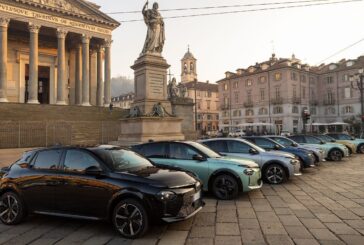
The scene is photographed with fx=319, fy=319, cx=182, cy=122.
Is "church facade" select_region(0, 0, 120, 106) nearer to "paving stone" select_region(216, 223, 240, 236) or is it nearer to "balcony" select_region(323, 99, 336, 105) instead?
"paving stone" select_region(216, 223, 240, 236)

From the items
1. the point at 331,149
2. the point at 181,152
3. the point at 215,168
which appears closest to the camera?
the point at 215,168

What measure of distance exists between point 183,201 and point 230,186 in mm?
2976

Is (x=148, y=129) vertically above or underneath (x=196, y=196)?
above

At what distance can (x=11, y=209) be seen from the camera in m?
6.28

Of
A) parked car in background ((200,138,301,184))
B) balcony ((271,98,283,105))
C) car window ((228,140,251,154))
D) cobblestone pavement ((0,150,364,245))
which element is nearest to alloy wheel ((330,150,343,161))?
parked car in background ((200,138,301,184))

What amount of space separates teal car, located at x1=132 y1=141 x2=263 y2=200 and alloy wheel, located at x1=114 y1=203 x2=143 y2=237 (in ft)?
8.08

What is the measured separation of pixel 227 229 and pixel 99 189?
2.33 metres

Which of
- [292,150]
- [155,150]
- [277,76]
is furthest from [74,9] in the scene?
[277,76]

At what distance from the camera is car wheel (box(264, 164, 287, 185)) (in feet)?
33.6

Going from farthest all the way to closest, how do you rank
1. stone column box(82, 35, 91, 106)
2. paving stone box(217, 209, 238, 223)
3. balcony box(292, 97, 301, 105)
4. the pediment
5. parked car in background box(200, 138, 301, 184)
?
1. balcony box(292, 97, 301, 105)
2. stone column box(82, 35, 91, 106)
3. the pediment
4. parked car in background box(200, 138, 301, 184)
5. paving stone box(217, 209, 238, 223)

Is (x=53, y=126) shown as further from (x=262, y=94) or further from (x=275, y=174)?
(x=262, y=94)

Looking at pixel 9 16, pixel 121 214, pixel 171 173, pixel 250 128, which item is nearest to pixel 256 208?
pixel 171 173

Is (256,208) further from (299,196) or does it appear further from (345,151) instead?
(345,151)

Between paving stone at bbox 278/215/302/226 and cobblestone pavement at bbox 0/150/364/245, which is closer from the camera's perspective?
cobblestone pavement at bbox 0/150/364/245
